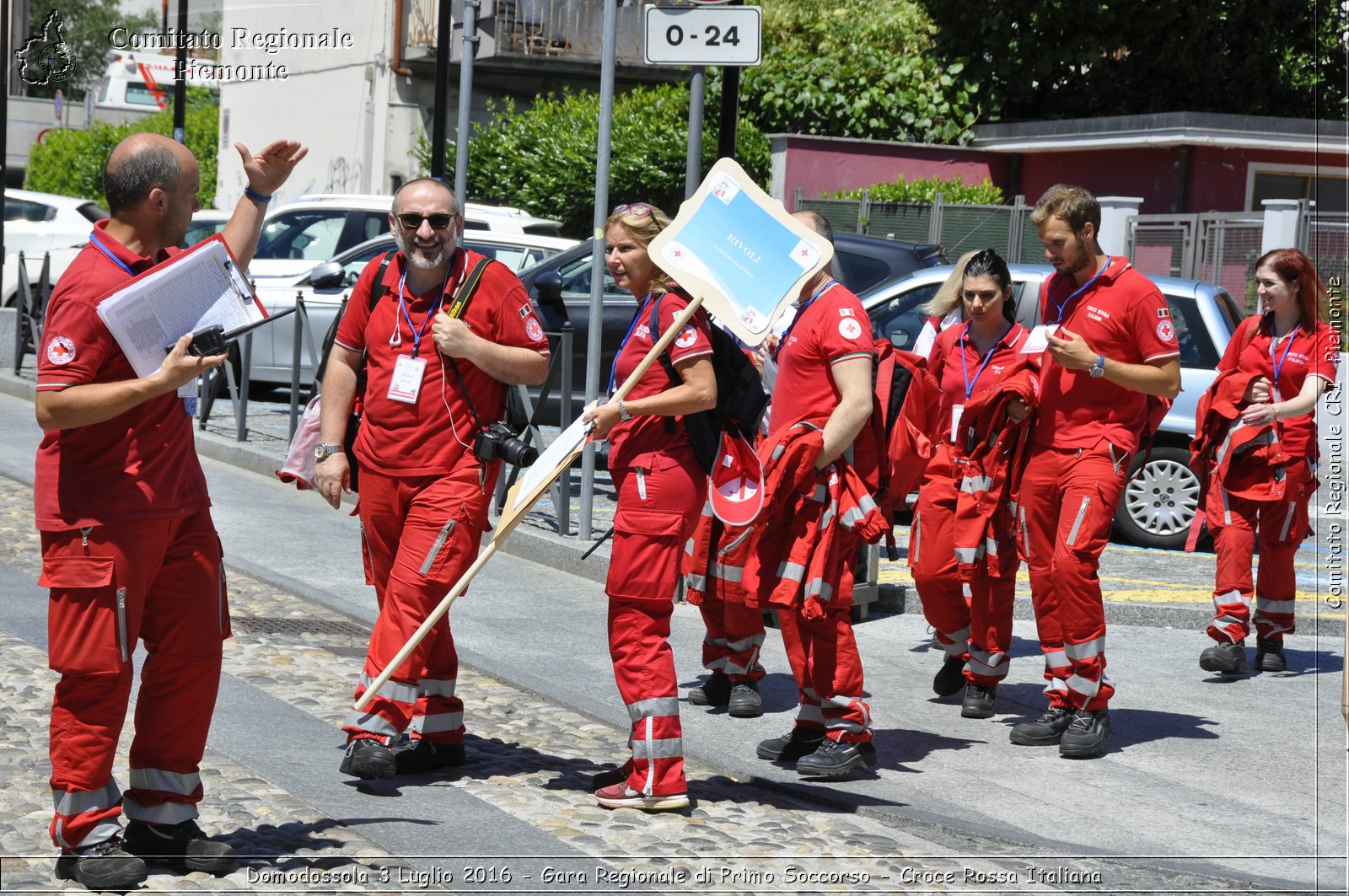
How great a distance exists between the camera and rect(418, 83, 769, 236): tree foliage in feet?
78.5

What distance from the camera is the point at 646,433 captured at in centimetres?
541

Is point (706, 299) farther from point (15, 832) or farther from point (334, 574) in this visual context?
point (334, 574)

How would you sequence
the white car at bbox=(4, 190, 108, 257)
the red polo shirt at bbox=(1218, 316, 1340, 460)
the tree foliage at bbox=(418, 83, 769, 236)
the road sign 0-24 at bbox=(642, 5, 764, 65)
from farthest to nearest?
the tree foliage at bbox=(418, 83, 769, 236) < the white car at bbox=(4, 190, 108, 257) < the road sign 0-24 at bbox=(642, 5, 764, 65) < the red polo shirt at bbox=(1218, 316, 1340, 460)

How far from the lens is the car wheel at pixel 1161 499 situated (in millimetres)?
11359

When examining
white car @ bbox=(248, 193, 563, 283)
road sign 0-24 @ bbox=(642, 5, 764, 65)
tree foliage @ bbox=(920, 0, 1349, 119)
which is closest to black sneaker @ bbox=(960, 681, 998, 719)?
road sign 0-24 @ bbox=(642, 5, 764, 65)

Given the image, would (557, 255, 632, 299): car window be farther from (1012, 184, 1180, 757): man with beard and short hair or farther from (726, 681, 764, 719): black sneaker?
(1012, 184, 1180, 757): man with beard and short hair

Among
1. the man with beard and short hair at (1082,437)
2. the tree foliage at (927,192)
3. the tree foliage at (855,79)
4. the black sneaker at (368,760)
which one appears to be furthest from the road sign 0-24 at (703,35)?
the tree foliage at (855,79)

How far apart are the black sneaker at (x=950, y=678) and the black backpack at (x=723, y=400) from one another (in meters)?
2.17

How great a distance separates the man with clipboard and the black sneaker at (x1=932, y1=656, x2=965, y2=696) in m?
3.66

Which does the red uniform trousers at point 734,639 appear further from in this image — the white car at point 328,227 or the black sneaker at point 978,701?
the white car at point 328,227

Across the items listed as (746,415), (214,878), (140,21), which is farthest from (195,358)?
(140,21)

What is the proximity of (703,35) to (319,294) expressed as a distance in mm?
8072

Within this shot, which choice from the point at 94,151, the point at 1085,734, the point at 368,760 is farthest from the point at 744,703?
the point at 94,151

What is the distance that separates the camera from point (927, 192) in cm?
2241
